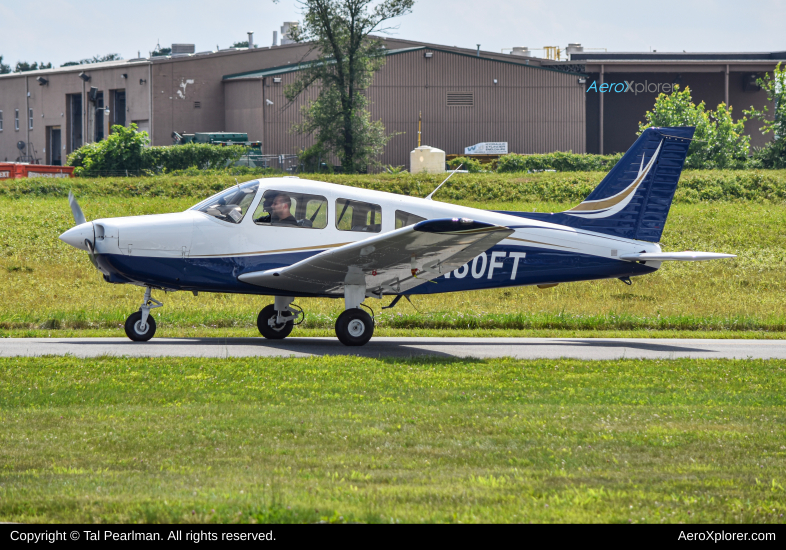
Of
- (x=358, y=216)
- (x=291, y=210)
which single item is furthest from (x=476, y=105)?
(x=291, y=210)

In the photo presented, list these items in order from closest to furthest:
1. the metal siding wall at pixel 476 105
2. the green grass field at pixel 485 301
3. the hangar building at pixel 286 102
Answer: the green grass field at pixel 485 301 → the hangar building at pixel 286 102 → the metal siding wall at pixel 476 105

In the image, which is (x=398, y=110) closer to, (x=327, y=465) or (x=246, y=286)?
(x=246, y=286)

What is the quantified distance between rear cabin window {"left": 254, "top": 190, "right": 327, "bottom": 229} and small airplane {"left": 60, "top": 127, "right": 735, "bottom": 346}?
2 centimetres

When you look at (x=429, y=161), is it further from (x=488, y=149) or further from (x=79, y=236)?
(x=79, y=236)

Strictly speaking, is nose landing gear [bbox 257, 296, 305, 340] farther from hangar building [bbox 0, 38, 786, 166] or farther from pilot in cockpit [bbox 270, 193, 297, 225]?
hangar building [bbox 0, 38, 786, 166]

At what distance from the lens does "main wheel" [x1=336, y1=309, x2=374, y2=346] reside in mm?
13008

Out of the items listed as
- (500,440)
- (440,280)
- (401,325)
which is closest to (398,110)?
(401,325)

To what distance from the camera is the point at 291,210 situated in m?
13.0

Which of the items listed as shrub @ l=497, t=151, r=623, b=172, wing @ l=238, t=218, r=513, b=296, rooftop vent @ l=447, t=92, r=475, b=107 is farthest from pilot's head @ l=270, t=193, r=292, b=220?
rooftop vent @ l=447, t=92, r=475, b=107

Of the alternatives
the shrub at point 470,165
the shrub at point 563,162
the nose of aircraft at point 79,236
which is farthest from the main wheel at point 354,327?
the shrub at point 563,162

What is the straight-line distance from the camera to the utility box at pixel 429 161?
141ft

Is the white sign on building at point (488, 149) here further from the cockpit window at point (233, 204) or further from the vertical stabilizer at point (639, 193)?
the cockpit window at point (233, 204)

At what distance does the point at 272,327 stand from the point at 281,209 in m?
2.37
